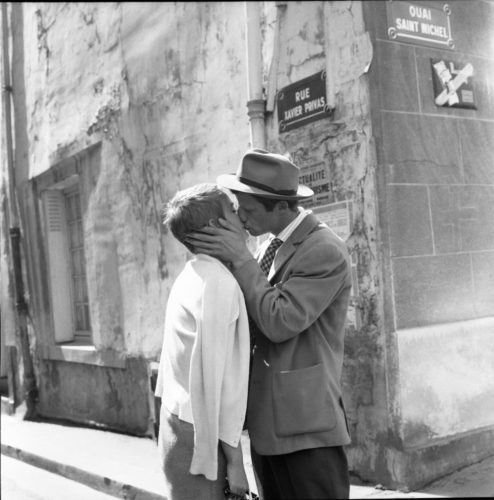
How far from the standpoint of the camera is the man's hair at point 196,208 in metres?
2.44

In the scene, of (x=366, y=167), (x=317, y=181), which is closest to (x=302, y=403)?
(x=366, y=167)

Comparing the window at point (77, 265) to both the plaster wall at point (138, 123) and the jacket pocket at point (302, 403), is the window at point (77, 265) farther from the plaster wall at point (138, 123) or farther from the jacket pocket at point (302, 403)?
the jacket pocket at point (302, 403)

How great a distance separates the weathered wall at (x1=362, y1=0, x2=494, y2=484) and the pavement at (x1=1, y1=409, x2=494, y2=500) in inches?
6.5

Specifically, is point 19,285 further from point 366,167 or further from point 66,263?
point 366,167

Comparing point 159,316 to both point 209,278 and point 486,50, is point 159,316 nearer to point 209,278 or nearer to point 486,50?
point 486,50

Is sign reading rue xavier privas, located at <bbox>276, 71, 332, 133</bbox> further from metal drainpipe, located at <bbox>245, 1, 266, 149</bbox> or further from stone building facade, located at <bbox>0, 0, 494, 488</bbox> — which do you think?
metal drainpipe, located at <bbox>245, 1, 266, 149</bbox>

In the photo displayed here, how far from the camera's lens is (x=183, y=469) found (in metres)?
2.36

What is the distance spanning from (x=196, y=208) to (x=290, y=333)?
54 centimetres

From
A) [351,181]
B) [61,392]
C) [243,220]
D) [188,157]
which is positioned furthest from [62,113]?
[243,220]

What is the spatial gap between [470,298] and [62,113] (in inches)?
209

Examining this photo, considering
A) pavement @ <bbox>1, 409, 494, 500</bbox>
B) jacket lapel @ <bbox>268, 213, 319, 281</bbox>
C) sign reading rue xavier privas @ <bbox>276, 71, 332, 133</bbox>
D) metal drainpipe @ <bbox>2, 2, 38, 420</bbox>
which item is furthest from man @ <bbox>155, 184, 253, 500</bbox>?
metal drainpipe @ <bbox>2, 2, 38, 420</bbox>

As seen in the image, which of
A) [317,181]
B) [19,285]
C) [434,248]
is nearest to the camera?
[434,248]

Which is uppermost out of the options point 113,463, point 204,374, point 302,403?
point 204,374

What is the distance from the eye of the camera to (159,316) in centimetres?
648
